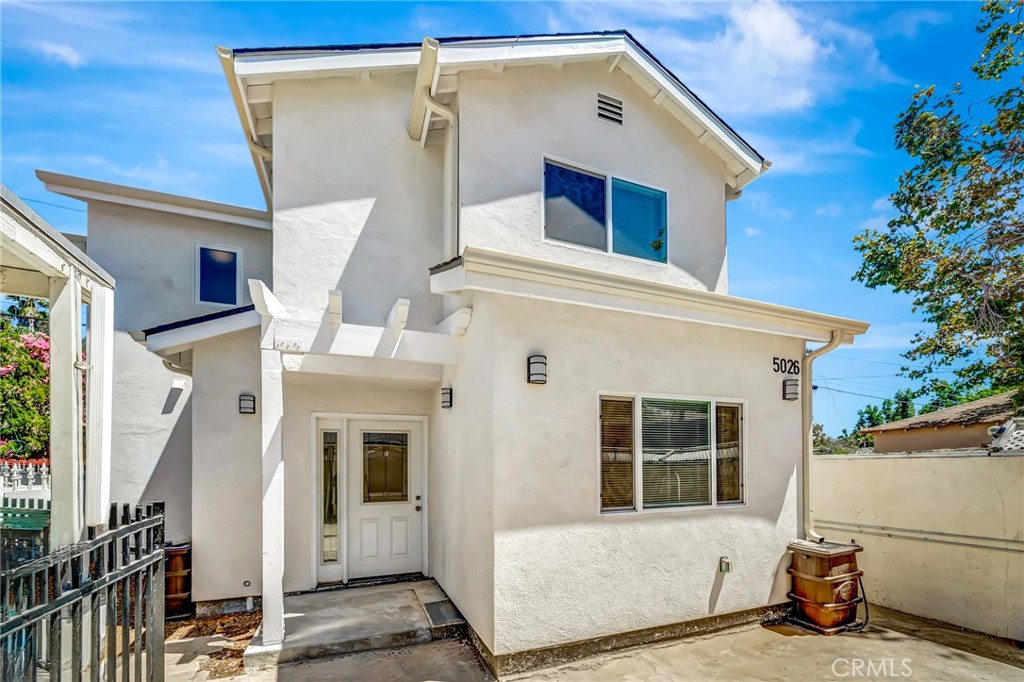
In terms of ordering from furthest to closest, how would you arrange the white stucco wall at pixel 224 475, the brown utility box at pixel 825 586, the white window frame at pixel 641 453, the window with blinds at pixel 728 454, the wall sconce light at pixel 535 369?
the white stucco wall at pixel 224 475
the window with blinds at pixel 728 454
the brown utility box at pixel 825 586
the white window frame at pixel 641 453
the wall sconce light at pixel 535 369

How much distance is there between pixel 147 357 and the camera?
8359 millimetres

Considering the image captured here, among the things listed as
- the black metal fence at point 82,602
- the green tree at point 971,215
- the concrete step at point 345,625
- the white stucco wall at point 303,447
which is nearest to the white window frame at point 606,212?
the white stucco wall at point 303,447

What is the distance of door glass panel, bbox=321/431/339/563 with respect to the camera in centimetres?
708

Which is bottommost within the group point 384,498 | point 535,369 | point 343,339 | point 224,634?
point 224,634

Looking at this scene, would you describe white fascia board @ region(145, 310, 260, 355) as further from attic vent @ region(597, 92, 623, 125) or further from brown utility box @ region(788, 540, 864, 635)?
brown utility box @ region(788, 540, 864, 635)

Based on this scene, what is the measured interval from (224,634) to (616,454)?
518cm

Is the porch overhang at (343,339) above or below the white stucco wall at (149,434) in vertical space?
above

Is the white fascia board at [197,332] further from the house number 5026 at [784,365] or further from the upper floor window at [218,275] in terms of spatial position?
the house number 5026 at [784,365]

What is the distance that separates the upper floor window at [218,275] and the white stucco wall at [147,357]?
0.14 meters

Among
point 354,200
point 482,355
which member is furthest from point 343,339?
point 354,200

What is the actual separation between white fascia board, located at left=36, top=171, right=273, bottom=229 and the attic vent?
6.21m

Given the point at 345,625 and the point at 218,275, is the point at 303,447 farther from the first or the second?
the point at 218,275

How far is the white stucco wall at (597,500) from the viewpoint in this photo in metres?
4.96

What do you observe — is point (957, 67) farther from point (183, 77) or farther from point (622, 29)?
point (183, 77)
